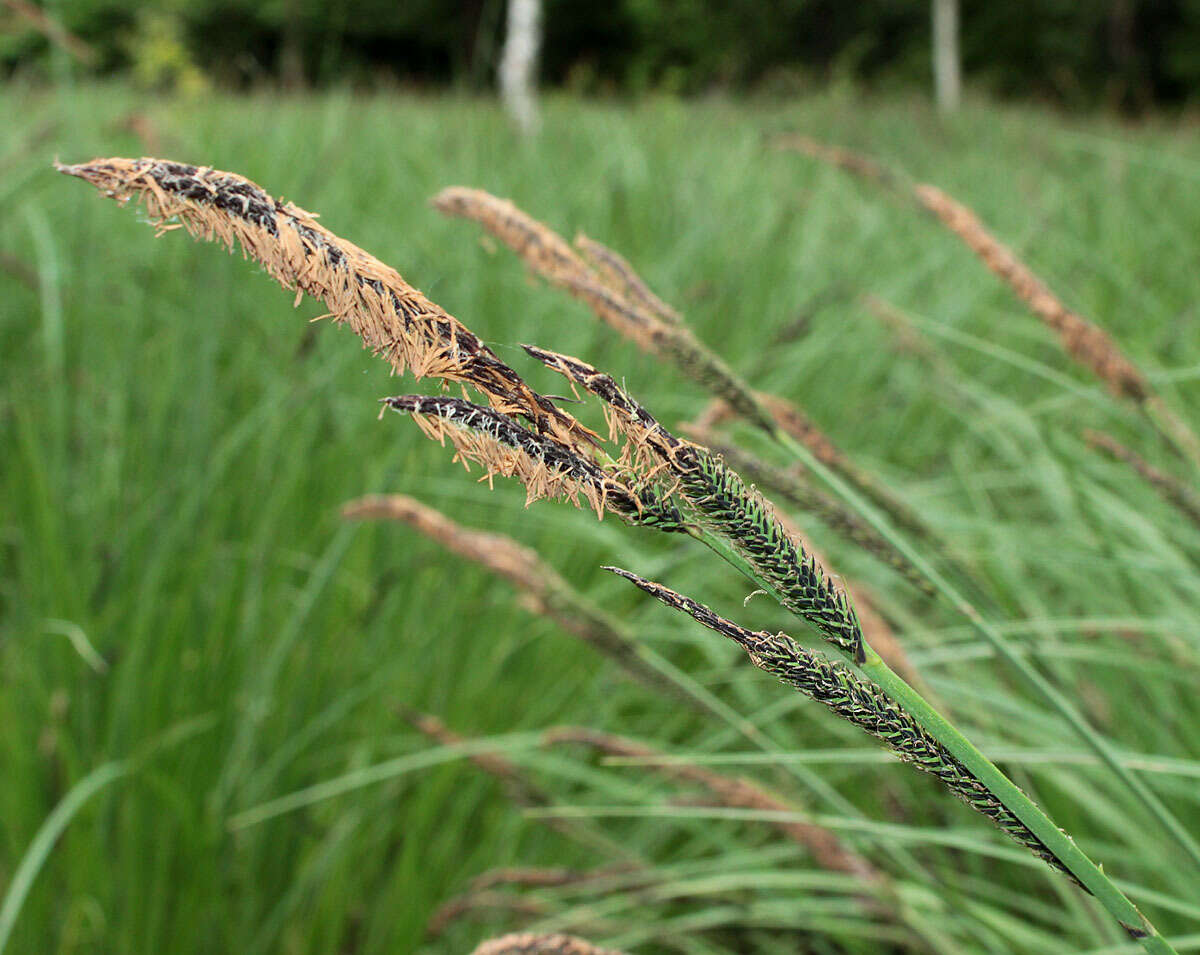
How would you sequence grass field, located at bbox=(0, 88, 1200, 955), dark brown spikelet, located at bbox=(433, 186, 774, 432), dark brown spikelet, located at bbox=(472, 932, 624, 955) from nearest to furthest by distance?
dark brown spikelet, located at bbox=(472, 932, 624, 955) < dark brown spikelet, located at bbox=(433, 186, 774, 432) < grass field, located at bbox=(0, 88, 1200, 955)

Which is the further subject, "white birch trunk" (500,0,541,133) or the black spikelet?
"white birch trunk" (500,0,541,133)

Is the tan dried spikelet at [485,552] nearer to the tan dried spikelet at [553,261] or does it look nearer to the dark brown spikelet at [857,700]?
the tan dried spikelet at [553,261]

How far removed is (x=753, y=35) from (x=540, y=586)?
87.3ft

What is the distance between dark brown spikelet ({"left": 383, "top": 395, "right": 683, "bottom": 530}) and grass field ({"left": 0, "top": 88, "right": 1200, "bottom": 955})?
30 centimetres

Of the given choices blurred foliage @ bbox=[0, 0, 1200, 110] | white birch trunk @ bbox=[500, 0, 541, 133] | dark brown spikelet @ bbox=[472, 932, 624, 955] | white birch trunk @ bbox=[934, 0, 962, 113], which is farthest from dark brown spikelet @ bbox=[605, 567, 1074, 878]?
blurred foliage @ bbox=[0, 0, 1200, 110]

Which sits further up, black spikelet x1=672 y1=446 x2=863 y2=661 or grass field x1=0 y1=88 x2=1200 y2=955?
black spikelet x1=672 y1=446 x2=863 y2=661

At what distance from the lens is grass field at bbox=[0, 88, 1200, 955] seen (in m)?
1.34

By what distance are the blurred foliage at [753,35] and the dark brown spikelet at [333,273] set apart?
73.4ft

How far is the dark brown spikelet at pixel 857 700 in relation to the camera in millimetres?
366

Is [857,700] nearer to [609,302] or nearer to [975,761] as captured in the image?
[975,761]

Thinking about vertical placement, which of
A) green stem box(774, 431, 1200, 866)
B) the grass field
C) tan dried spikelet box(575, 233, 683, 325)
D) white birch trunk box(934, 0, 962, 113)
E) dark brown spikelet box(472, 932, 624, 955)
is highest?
white birch trunk box(934, 0, 962, 113)

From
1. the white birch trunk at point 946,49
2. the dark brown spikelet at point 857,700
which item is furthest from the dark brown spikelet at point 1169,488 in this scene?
the white birch trunk at point 946,49

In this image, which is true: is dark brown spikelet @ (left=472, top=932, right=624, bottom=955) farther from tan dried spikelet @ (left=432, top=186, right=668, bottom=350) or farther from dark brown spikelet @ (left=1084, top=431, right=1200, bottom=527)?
dark brown spikelet @ (left=1084, top=431, right=1200, bottom=527)

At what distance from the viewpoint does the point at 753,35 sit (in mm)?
25188
